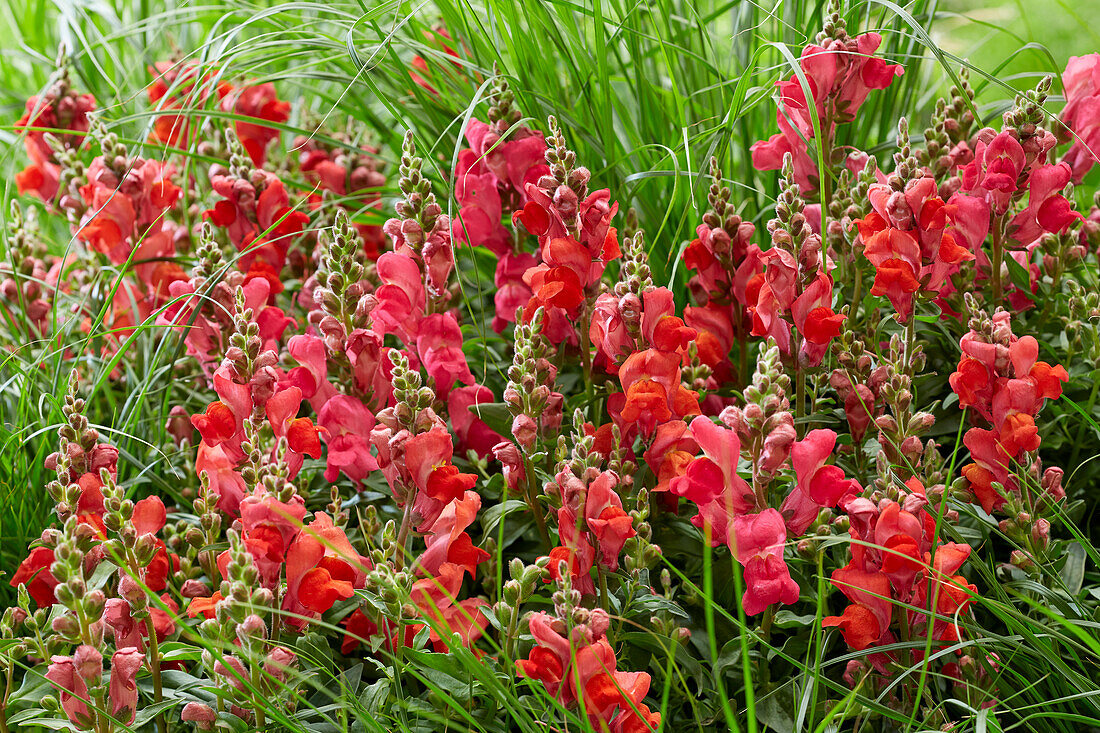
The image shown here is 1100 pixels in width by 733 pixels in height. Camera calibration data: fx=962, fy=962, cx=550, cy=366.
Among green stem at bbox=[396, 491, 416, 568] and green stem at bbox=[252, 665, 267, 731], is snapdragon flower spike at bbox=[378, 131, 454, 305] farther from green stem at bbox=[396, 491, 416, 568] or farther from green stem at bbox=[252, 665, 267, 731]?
green stem at bbox=[252, 665, 267, 731]

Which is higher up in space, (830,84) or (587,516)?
(830,84)

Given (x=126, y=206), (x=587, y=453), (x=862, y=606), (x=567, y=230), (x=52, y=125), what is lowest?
(x=862, y=606)

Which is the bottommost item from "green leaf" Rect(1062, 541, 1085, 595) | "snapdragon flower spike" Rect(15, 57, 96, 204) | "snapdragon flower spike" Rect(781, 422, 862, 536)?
"green leaf" Rect(1062, 541, 1085, 595)

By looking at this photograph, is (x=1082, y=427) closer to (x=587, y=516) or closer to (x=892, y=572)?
(x=892, y=572)

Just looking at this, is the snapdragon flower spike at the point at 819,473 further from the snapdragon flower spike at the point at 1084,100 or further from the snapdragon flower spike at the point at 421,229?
the snapdragon flower spike at the point at 1084,100

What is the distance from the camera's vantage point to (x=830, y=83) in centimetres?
147

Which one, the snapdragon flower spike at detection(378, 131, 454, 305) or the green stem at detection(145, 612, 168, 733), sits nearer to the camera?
the green stem at detection(145, 612, 168, 733)

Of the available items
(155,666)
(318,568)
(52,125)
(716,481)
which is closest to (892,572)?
(716,481)

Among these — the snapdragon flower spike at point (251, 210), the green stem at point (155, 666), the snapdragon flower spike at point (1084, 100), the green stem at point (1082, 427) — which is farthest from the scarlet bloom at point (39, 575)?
the snapdragon flower spike at point (1084, 100)

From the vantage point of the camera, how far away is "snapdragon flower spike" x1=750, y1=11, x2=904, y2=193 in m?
1.43

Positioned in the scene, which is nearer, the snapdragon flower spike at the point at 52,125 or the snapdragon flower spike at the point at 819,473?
the snapdragon flower spike at the point at 819,473

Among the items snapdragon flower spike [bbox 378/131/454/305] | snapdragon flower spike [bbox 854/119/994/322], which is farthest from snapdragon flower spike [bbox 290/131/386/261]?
snapdragon flower spike [bbox 854/119/994/322]

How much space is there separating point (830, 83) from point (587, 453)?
72cm

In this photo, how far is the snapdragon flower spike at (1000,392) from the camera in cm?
123
